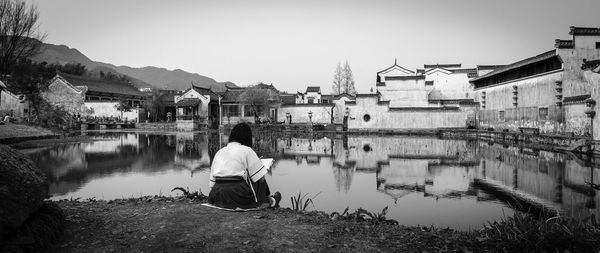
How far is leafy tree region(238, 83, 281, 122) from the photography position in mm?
39719

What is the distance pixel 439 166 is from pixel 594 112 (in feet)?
26.7

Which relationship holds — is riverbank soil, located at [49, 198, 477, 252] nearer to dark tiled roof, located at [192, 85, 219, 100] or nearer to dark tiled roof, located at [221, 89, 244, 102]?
dark tiled roof, located at [221, 89, 244, 102]

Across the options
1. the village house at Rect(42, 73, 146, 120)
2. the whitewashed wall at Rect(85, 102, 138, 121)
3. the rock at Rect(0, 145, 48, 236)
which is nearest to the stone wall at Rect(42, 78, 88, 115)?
the village house at Rect(42, 73, 146, 120)

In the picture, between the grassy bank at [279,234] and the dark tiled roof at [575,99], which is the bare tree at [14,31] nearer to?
the grassy bank at [279,234]

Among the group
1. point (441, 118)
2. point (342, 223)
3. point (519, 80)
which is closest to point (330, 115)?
point (441, 118)

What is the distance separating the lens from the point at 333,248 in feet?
12.5

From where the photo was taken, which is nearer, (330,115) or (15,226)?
(15,226)

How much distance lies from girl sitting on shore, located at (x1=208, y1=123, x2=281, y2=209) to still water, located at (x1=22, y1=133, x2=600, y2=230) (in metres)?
1.97

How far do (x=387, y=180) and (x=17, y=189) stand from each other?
8074 millimetres

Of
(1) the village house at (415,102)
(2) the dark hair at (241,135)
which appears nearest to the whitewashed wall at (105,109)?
(1) the village house at (415,102)

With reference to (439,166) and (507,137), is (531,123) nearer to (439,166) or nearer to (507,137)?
(507,137)

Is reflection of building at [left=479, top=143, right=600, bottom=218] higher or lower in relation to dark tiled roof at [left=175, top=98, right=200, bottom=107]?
lower

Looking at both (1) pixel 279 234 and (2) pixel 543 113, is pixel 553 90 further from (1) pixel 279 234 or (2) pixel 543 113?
(1) pixel 279 234

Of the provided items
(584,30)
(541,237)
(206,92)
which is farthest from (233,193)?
(206,92)
